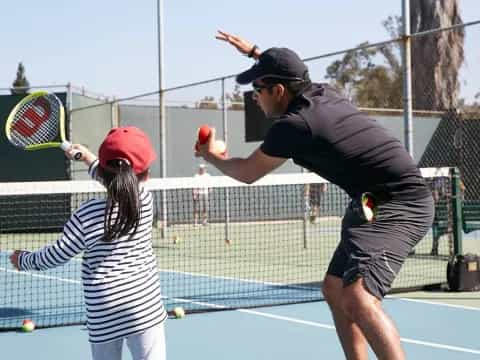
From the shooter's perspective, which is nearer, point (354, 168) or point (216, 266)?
point (354, 168)

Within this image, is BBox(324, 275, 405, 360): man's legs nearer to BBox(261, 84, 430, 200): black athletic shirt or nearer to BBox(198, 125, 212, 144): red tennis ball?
BBox(261, 84, 430, 200): black athletic shirt

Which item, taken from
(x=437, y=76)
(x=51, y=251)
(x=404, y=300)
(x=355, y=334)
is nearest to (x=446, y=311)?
(x=404, y=300)

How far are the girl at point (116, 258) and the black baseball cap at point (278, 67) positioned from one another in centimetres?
71

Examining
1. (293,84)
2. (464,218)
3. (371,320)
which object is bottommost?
(371,320)

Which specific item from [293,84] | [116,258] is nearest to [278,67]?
[293,84]

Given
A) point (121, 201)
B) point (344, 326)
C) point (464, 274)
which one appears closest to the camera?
point (121, 201)

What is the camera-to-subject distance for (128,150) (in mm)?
3240

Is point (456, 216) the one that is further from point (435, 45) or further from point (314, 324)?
point (435, 45)

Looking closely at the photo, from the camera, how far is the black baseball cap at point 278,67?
3648 millimetres

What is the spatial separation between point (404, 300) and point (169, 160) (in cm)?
1438

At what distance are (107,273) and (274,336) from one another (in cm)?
324

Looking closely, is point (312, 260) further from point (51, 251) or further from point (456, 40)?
point (456, 40)

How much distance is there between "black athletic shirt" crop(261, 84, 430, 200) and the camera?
350 cm

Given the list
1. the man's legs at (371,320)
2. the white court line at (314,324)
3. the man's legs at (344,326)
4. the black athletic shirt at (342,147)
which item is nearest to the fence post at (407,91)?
the white court line at (314,324)
